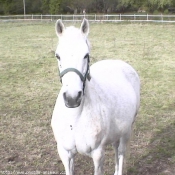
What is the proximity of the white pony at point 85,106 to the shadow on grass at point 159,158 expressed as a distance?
358mm

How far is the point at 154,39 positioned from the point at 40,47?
5417 millimetres

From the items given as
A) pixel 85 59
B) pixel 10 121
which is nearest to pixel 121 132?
pixel 85 59

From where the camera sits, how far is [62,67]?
2002 mm

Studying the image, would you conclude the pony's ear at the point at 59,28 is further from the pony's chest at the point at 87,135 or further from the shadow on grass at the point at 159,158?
the shadow on grass at the point at 159,158

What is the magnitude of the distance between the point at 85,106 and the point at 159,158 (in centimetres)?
166

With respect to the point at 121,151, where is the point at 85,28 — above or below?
above

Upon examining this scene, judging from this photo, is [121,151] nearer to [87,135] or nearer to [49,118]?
[87,135]

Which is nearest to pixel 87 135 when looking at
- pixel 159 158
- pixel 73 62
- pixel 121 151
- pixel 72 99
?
pixel 72 99

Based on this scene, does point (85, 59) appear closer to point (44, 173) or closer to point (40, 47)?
point (44, 173)

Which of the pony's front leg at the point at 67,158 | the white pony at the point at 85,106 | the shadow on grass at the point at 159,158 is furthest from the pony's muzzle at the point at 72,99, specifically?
the shadow on grass at the point at 159,158

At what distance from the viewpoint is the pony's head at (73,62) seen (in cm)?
187

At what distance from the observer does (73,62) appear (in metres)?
1.95

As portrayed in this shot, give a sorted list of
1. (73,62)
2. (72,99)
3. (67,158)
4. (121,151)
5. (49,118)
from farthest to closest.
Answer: (49,118) < (121,151) < (67,158) < (73,62) < (72,99)

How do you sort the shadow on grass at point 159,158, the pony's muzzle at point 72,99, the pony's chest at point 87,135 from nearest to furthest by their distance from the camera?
the pony's muzzle at point 72,99 → the pony's chest at point 87,135 → the shadow on grass at point 159,158
